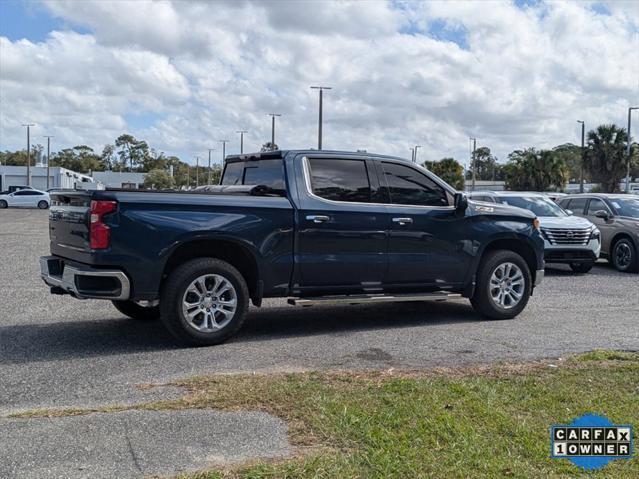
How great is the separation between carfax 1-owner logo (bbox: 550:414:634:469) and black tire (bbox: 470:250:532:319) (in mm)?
4039

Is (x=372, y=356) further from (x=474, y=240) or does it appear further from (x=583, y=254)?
(x=583, y=254)

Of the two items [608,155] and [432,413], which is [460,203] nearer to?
[432,413]

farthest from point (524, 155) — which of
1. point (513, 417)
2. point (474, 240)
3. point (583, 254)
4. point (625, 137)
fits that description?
point (513, 417)

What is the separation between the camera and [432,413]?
15.5 feet

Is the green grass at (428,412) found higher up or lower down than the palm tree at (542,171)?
lower down

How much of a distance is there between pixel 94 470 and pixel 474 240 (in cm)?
568

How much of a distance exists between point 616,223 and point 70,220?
11969 millimetres

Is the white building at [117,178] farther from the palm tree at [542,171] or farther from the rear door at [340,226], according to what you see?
the rear door at [340,226]

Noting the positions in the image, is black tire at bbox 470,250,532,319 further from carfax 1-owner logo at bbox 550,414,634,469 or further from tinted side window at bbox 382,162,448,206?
A: carfax 1-owner logo at bbox 550,414,634,469

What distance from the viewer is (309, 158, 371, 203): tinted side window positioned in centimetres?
768

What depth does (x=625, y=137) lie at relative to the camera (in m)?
53.5

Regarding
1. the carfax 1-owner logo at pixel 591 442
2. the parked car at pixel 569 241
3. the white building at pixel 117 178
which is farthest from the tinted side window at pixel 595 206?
the white building at pixel 117 178

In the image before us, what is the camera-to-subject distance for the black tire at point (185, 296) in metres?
6.73

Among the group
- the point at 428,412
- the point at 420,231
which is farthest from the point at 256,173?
the point at 428,412
